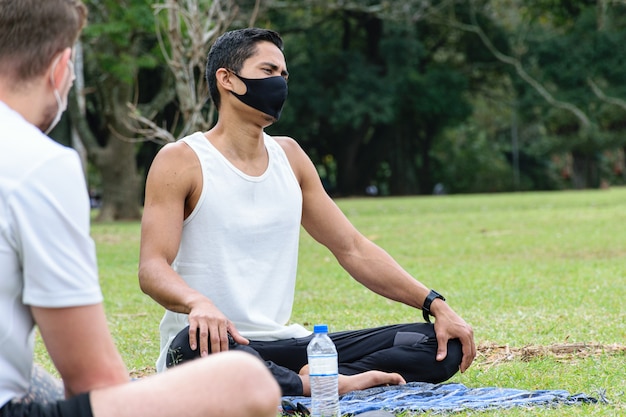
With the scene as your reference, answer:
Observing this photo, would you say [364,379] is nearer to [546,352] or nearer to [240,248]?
[240,248]

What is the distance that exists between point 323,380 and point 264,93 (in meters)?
1.51

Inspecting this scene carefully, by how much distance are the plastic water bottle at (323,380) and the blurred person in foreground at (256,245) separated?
319 millimetres

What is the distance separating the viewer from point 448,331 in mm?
4922

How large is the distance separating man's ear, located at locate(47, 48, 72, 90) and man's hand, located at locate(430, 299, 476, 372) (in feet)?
9.14

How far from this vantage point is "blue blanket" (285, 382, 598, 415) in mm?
4504

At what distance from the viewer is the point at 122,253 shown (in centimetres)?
1603

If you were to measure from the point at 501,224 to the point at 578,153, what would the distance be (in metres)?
34.8

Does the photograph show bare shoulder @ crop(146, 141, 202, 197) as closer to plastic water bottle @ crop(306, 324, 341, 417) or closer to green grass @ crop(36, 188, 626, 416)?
plastic water bottle @ crop(306, 324, 341, 417)

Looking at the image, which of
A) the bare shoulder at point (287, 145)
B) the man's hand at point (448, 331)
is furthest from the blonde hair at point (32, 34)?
the man's hand at point (448, 331)

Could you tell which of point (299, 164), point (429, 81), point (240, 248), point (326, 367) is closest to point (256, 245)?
point (240, 248)

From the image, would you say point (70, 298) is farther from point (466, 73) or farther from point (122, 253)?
point (466, 73)

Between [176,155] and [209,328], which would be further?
[176,155]

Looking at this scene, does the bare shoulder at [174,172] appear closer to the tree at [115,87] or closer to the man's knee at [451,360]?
the man's knee at [451,360]

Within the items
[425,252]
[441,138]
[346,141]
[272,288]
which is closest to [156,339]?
[272,288]
